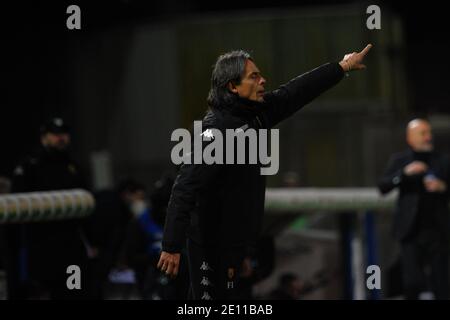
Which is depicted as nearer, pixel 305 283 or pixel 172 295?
pixel 172 295

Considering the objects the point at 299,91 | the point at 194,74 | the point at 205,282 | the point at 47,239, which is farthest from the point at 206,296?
the point at 194,74

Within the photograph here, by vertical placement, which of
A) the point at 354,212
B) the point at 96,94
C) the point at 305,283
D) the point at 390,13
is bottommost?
the point at 305,283

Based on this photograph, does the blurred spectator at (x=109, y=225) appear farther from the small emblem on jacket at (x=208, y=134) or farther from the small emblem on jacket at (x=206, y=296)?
the small emblem on jacket at (x=208, y=134)

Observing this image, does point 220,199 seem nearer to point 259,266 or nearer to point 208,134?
point 208,134

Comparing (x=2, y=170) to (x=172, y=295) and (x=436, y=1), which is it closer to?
(x=436, y=1)

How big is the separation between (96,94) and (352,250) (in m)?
14.5

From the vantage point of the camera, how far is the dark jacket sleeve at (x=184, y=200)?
5258 mm

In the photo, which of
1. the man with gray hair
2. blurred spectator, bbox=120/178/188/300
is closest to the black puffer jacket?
the man with gray hair

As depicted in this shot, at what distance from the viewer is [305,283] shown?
9516 mm

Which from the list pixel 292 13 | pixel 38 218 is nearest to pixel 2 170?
Result: pixel 292 13

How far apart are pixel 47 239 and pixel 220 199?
9.18 ft

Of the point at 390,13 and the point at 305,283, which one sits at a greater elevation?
the point at 390,13

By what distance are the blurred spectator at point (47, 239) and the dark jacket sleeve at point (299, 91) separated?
2829 mm

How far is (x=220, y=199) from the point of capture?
5.39 m
